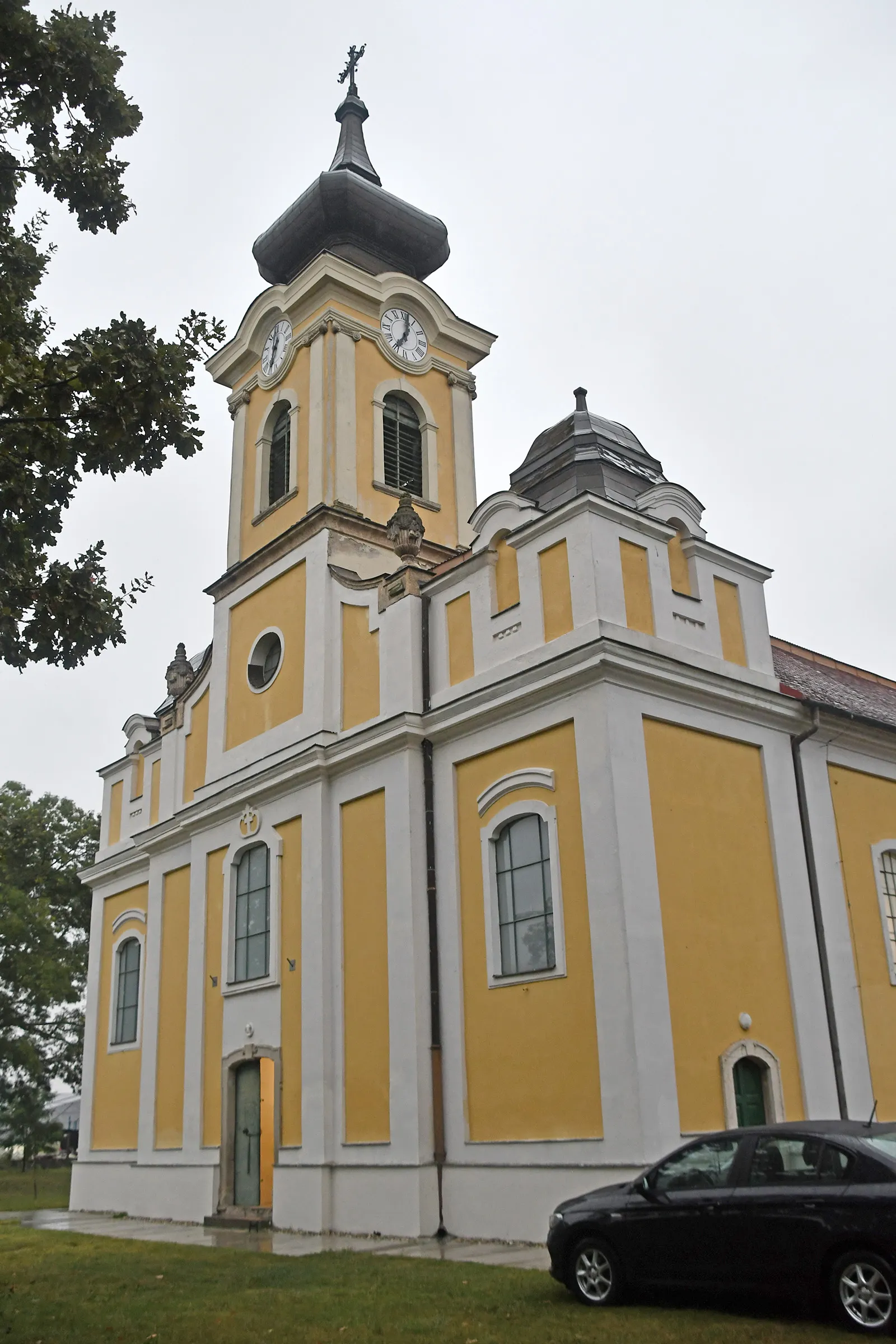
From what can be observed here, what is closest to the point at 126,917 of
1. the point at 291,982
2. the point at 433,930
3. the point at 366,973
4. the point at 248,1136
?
the point at 248,1136

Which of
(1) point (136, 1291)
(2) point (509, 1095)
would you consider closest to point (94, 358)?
(1) point (136, 1291)

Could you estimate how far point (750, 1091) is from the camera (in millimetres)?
14797

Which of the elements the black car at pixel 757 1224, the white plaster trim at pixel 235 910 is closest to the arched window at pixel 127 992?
the white plaster trim at pixel 235 910

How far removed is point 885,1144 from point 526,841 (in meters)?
7.34

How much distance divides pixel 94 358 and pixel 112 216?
8.91 feet

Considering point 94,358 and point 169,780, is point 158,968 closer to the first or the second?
point 169,780

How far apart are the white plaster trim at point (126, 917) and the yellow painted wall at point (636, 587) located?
12967mm

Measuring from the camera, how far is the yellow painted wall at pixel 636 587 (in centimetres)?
1584

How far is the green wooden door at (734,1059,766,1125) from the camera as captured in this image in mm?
14602

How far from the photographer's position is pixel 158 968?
22656mm

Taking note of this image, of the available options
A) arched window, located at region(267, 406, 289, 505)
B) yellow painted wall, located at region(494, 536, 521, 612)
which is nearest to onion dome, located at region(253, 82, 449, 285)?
arched window, located at region(267, 406, 289, 505)

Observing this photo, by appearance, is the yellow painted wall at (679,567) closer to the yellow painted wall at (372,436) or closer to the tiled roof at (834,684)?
the tiled roof at (834,684)

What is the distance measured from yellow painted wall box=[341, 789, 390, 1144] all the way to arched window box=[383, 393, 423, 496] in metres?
6.97

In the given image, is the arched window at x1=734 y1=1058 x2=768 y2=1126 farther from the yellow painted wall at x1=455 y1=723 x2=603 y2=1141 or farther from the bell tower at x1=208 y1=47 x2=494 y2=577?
the bell tower at x1=208 y1=47 x2=494 y2=577
